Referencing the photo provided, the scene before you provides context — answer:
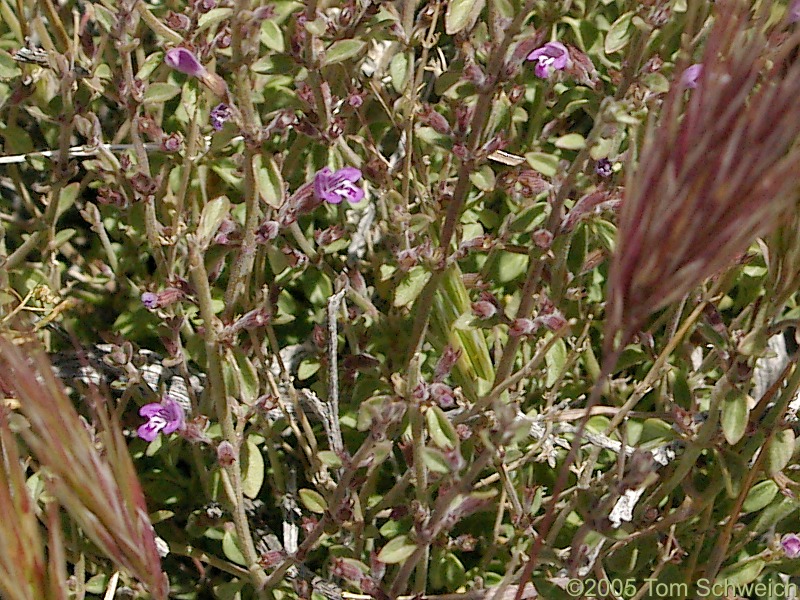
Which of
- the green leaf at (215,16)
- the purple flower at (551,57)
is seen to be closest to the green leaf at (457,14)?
the purple flower at (551,57)

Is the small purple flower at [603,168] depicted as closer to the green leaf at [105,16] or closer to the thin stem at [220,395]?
the thin stem at [220,395]

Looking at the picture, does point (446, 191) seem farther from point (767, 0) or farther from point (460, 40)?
point (767, 0)

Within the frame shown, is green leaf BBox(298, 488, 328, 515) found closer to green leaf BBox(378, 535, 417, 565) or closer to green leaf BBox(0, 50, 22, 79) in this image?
green leaf BBox(378, 535, 417, 565)

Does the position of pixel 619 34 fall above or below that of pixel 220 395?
above

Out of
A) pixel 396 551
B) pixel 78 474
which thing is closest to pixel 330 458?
pixel 396 551

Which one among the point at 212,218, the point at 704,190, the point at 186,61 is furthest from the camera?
the point at 212,218

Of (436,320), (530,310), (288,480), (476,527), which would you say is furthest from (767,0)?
(288,480)

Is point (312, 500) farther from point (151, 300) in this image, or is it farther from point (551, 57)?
point (551, 57)

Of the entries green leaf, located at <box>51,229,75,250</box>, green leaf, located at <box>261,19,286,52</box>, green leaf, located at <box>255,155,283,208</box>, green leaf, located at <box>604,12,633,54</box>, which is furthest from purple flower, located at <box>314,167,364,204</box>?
green leaf, located at <box>51,229,75,250</box>
